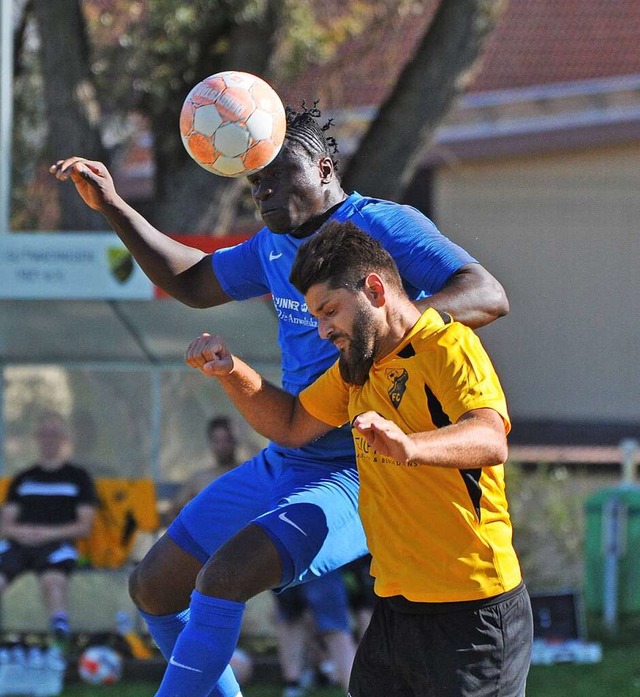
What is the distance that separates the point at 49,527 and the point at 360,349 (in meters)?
5.50

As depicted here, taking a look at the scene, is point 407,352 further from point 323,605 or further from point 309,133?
point 323,605

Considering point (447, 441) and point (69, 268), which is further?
point (69, 268)

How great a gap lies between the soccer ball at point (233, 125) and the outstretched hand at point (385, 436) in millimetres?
1302

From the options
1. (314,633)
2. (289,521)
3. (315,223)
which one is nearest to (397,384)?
(289,521)

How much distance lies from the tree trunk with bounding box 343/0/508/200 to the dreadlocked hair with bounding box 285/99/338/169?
227 inches

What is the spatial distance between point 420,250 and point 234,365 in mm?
678

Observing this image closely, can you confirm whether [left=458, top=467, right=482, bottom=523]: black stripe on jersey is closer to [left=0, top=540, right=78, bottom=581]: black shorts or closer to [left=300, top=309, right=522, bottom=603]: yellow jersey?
[left=300, top=309, right=522, bottom=603]: yellow jersey

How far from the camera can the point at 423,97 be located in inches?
405

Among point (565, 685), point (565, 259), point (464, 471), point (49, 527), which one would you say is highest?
point (565, 259)

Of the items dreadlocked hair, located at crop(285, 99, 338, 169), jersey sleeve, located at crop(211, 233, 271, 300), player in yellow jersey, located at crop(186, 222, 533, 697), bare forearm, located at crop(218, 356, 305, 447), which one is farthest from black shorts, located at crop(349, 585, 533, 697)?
dreadlocked hair, located at crop(285, 99, 338, 169)

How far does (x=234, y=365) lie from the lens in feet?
12.5

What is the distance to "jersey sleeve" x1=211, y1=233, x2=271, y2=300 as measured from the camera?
14.9 ft

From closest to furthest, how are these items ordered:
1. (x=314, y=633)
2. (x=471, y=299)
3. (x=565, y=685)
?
(x=471, y=299), (x=314, y=633), (x=565, y=685)

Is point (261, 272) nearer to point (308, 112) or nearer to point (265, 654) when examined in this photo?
point (308, 112)
